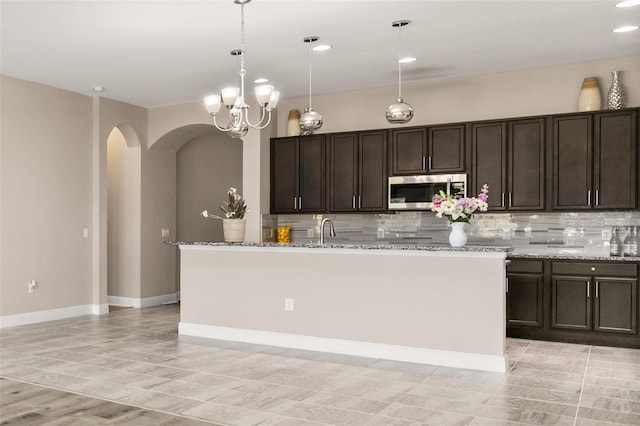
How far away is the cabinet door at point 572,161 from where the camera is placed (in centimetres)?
565

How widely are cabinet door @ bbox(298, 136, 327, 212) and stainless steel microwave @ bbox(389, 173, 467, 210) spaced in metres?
0.92

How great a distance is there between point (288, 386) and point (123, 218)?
5047 mm

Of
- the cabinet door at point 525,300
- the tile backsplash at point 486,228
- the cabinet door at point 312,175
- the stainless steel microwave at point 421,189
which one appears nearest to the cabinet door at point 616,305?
the cabinet door at point 525,300

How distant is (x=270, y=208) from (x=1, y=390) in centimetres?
409

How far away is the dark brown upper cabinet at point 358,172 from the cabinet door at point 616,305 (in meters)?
2.46

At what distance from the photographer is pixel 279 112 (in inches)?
301

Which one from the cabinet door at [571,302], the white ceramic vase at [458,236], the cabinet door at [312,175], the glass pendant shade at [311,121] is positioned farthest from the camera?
the cabinet door at [312,175]

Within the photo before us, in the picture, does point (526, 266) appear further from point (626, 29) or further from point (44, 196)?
point (44, 196)

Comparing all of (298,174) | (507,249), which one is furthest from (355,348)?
(298,174)

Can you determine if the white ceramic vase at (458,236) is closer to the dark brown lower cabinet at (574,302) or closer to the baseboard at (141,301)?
the dark brown lower cabinet at (574,302)

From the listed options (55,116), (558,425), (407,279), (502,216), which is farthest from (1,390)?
(502,216)

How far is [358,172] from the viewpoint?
22.4ft

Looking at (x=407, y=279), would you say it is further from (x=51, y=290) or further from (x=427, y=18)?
(x=51, y=290)

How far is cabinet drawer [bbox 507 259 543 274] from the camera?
18.5 feet
